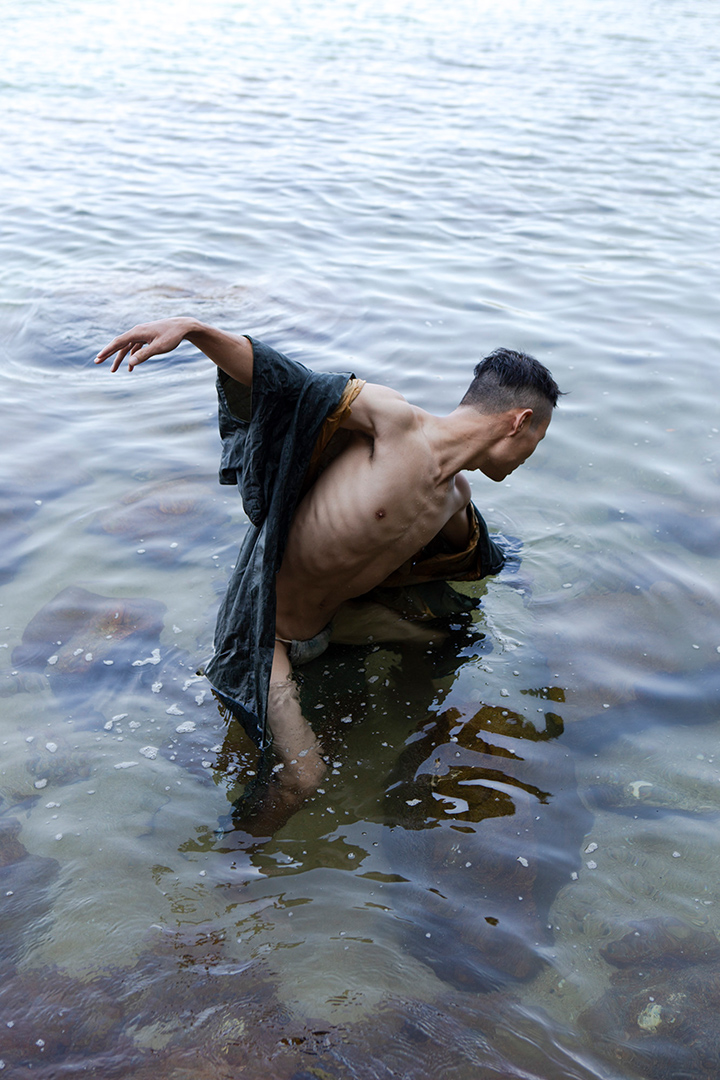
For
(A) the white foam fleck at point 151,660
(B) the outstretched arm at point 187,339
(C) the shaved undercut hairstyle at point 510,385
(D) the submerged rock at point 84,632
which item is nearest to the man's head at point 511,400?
(C) the shaved undercut hairstyle at point 510,385

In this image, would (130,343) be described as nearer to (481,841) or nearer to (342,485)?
(342,485)

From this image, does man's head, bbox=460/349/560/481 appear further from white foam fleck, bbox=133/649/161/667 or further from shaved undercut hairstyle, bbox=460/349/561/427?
white foam fleck, bbox=133/649/161/667

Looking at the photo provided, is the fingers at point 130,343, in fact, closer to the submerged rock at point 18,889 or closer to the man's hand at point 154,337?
the man's hand at point 154,337

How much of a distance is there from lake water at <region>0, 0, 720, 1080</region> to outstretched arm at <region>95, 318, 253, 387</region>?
1.57m

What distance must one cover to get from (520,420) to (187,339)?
1.32 m

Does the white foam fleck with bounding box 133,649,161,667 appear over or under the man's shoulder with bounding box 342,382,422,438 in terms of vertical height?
under

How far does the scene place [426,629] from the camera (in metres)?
4.43

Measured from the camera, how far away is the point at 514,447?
3711mm

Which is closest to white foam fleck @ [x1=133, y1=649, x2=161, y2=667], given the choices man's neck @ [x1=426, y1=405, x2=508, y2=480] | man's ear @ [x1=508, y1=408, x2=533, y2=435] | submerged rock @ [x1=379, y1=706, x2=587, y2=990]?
submerged rock @ [x1=379, y1=706, x2=587, y2=990]

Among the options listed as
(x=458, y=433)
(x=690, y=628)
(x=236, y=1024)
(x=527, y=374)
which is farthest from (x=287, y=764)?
(x=690, y=628)

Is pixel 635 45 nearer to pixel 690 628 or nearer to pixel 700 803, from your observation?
pixel 690 628

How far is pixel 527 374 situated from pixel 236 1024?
8.01 ft

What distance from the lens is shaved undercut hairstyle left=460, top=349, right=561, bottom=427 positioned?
363 cm

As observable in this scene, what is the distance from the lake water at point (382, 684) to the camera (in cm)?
280
